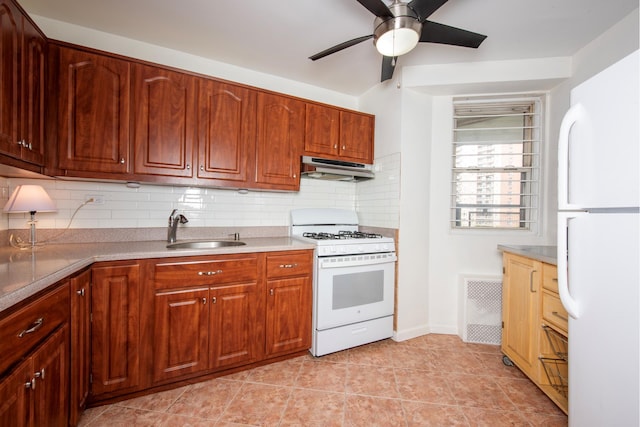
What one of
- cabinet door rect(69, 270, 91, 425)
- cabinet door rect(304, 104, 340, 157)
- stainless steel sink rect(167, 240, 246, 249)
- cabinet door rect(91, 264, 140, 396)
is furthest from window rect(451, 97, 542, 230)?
cabinet door rect(69, 270, 91, 425)

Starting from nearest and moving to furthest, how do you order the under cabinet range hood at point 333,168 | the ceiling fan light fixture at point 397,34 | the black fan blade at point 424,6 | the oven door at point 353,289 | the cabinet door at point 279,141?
the black fan blade at point 424,6 < the ceiling fan light fixture at point 397,34 < the oven door at point 353,289 < the cabinet door at point 279,141 < the under cabinet range hood at point 333,168

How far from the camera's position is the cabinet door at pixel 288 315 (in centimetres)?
208

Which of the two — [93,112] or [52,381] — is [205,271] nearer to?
[52,381]

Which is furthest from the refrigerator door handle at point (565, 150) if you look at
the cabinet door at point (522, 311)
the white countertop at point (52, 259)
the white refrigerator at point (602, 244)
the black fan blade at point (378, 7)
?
the white countertop at point (52, 259)

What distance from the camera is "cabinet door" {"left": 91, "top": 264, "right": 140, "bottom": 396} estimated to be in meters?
1.54

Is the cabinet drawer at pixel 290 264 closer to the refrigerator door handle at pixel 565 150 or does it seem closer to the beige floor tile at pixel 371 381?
the beige floor tile at pixel 371 381

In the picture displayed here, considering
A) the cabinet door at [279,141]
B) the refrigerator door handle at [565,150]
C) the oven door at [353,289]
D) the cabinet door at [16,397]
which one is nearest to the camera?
the cabinet door at [16,397]

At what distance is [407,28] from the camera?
1.47 m

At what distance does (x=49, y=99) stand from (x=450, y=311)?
12.0ft

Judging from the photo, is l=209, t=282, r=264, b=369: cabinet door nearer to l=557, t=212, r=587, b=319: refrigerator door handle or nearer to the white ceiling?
l=557, t=212, r=587, b=319: refrigerator door handle

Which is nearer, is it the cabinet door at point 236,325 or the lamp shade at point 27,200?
the lamp shade at point 27,200

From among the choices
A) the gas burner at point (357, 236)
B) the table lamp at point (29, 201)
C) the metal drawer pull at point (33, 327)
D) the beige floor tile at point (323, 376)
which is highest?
the table lamp at point (29, 201)

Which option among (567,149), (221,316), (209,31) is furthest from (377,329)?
(209,31)

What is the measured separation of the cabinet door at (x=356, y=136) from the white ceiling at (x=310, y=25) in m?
0.51
